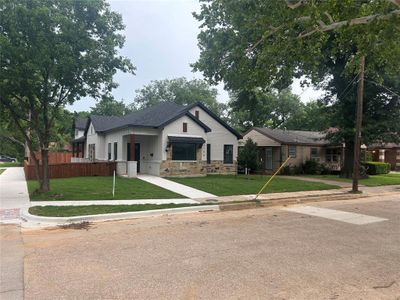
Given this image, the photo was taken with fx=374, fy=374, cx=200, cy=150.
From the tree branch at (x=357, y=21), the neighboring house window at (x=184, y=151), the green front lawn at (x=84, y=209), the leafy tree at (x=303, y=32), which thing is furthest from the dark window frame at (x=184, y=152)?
the tree branch at (x=357, y=21)

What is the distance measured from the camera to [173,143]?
24.3m

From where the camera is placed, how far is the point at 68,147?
2251 inches

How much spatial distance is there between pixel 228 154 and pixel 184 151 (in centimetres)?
452

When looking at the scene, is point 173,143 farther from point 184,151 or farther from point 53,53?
point 53,53

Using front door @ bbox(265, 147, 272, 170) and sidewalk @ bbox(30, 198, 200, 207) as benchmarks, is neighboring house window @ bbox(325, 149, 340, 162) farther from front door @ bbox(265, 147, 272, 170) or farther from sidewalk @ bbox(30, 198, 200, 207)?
sidewalk @ bbox(30, 198, 200, 207)

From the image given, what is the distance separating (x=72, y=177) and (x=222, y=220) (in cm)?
1496

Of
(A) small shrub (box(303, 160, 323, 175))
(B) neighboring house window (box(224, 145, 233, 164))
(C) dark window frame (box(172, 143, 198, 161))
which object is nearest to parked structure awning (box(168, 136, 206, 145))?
(C) dark window frame (box(172, 143, 198, 161))

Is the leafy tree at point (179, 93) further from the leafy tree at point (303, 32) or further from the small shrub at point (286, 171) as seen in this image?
the leafy tree at point (303, 32)

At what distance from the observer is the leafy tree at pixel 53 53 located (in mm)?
12883

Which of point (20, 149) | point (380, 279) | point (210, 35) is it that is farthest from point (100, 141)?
point (380, 279)

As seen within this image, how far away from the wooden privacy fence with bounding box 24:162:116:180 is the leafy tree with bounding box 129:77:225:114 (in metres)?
39.1

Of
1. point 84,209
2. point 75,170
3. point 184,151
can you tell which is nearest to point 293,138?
point 184,151

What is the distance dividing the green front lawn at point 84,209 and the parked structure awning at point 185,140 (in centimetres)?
1191

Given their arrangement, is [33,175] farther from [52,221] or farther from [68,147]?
[68,147]
